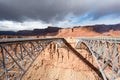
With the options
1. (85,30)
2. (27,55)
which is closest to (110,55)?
(27,55)

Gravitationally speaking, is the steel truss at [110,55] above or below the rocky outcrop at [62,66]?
above

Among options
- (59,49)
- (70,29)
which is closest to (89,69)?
(59,49)

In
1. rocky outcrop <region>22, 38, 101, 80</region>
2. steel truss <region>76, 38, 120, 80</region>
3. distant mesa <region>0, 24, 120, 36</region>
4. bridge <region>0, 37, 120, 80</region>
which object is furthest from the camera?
distant mesa <region>0, 24, 120, 36</region>

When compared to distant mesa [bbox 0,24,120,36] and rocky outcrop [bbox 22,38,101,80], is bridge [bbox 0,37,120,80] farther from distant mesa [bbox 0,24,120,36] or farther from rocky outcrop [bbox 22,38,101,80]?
distant mesa [bbox 0,24,120,36]

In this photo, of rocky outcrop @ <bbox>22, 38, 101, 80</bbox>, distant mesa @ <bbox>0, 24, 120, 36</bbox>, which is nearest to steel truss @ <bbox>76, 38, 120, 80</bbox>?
rocky outcrop @ <bbox>22, 38, 101, 80</bbox>

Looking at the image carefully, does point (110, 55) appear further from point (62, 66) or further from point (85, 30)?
point (85, 30)

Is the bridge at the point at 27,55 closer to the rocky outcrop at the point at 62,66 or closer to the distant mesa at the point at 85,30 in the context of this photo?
the rocky outcrop at the point at 62,66

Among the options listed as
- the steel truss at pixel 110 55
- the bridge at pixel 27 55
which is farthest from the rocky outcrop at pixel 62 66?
the bridge at pixel 27 55

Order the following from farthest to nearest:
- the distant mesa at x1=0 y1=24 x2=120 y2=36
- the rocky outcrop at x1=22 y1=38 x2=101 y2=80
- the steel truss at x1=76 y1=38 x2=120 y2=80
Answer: the distant mesa at x1=0 y1=24 x2=120 y2=36, the rocky outcrop at x1=22 y1=38 x2=101 y2=80, the steel truss at x1=76 y1=38 x2=120 y2=80
